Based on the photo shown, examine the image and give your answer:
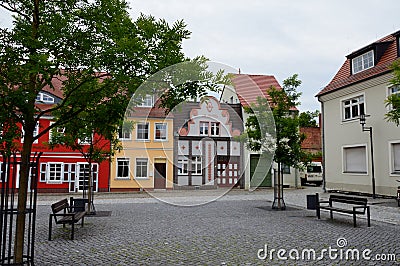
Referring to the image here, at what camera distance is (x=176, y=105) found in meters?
→ 5.47

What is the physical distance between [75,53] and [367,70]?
18050 mm

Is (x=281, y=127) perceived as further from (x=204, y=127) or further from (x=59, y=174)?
(x=59, y=174)

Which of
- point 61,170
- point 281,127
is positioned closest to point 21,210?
point 281,127

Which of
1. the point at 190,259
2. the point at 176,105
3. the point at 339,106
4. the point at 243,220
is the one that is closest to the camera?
the point at 176,105

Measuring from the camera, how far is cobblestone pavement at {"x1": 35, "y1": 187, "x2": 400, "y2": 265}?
6113 mm

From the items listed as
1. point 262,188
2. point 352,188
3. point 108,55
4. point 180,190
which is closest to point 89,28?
point 108,55

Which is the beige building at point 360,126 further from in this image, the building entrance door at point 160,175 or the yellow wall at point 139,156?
the building entrance door at point 160,175

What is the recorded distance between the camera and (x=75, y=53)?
4957 mm

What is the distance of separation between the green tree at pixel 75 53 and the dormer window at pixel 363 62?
1730 cm

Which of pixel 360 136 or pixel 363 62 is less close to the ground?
pixel 363 62

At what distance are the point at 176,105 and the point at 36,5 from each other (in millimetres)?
2396

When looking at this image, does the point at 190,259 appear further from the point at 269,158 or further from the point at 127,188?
the point at 127,188

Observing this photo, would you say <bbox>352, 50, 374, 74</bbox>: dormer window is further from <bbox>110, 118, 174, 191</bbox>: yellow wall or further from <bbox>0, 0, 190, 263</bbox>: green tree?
<bbox>0, 0, 190, 263</bbox>: green tree

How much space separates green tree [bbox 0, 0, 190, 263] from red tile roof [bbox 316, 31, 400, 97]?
555 inches
